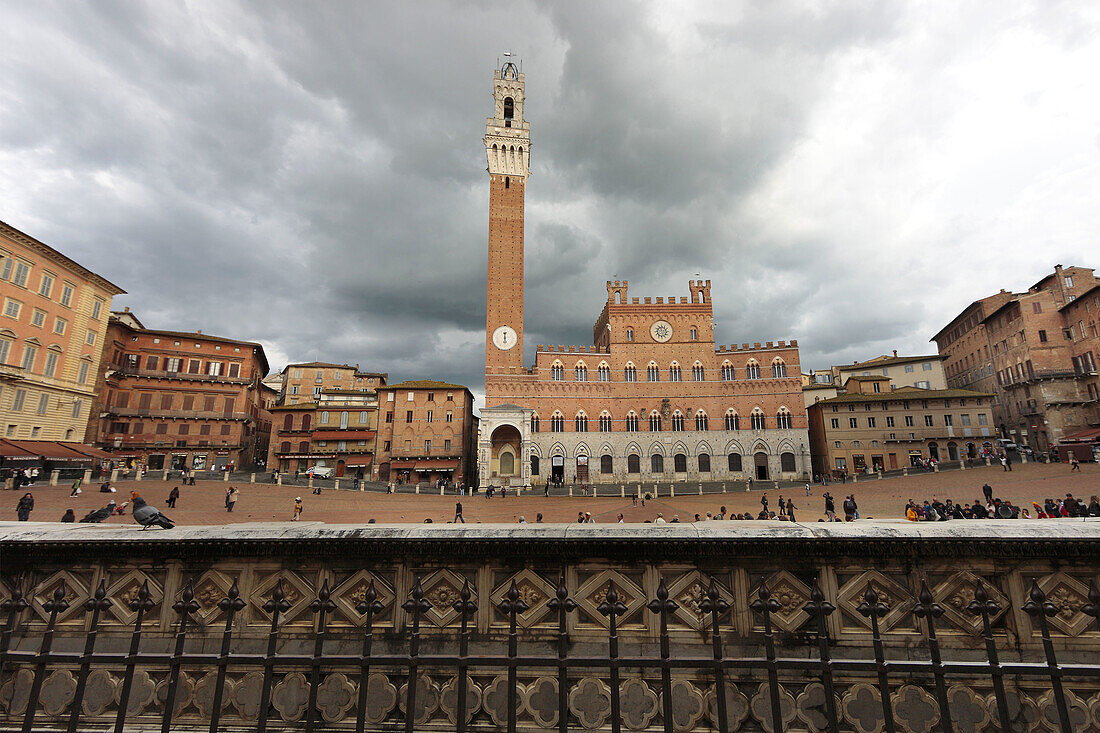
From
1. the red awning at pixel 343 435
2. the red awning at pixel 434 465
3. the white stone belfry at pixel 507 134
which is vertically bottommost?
the red awning at pixel 434 465

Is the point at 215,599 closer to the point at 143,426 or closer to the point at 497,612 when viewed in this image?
the point at 497,612

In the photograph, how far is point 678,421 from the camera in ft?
151

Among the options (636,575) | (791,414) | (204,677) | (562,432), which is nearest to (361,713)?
(204,677)

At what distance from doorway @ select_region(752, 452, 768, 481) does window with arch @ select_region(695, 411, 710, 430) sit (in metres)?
5.56

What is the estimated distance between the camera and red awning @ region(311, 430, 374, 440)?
47312 mm

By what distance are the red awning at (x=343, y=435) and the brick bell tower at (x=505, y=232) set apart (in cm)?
1495

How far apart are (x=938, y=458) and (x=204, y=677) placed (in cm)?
5583

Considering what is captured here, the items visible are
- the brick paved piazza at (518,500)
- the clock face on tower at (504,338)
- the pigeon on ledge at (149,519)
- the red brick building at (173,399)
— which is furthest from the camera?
the clock face on tower at (504,338)

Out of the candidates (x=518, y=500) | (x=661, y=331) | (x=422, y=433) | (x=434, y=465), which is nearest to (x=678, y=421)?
(x=661, y=331)

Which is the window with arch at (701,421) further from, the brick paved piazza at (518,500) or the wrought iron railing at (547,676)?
the wrought iron railing at (547,676)

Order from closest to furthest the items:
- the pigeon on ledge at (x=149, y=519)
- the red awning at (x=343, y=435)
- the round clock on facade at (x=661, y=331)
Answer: the pigeon on ledge at (x=149, y=519) → the red awning at (x=343, y=435) → the round clock on facade at (x=661, y=331)

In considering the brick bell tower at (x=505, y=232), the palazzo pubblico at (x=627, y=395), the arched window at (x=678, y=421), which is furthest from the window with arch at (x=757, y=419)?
the brick bell tower at (x=505, y=232)

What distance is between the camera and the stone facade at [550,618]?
2.25m

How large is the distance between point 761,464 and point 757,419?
4.56 m
